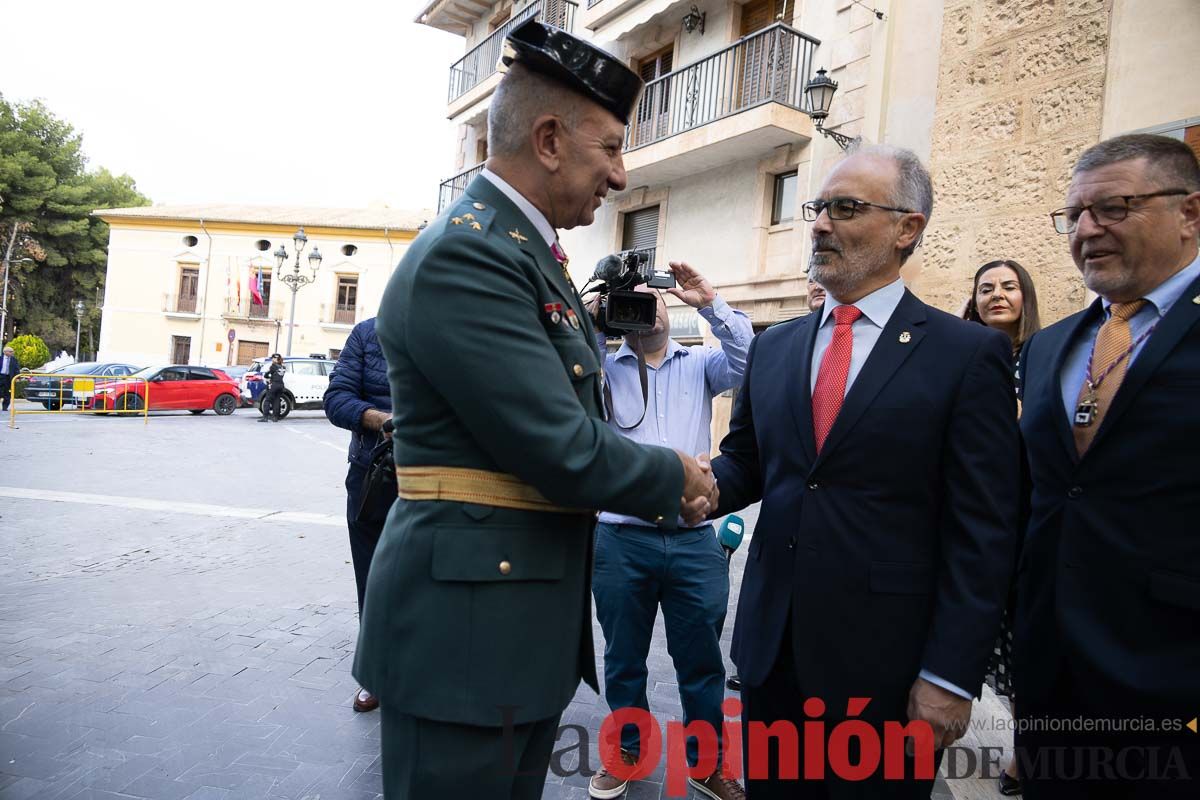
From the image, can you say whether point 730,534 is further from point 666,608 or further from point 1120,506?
point 1120,506

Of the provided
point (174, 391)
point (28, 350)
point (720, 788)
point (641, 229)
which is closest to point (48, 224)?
point (28, 350)

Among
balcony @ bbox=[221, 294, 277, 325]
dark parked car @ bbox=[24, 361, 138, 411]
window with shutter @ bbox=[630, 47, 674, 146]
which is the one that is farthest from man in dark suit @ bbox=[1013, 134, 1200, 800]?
balcony @ bbox=[221, 294, 277, 325]

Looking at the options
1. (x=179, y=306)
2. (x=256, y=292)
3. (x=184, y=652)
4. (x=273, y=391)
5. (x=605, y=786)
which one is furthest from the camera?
(x=179, y=306)

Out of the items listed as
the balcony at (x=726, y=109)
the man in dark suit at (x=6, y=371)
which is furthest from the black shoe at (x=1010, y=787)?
the man in dark suit at (x=6, y=371)

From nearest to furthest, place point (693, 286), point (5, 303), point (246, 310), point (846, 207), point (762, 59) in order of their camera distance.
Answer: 1. point (846, 207)
2. point (693, 286)
3. point (762, 59)
4. point (246, 310)
5. point (5, 303)

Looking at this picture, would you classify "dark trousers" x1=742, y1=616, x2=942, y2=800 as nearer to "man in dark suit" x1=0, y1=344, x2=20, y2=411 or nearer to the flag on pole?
"man in dark suit" x1=0, y1=344, x2=20, y2=411

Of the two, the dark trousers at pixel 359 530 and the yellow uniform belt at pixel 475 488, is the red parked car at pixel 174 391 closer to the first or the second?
the dark trousers at pixel 359 530

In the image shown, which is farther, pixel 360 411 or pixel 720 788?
pixel 360 411

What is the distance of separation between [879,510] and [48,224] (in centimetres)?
5144

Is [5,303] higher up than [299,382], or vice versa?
[5,303]

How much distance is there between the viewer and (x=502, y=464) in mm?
1433

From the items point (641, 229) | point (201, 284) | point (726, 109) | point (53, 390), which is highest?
point (726, 109)

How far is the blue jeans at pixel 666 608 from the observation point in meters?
3.04

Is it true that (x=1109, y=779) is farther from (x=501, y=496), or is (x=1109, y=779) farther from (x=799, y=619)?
(x=501, y=496)
